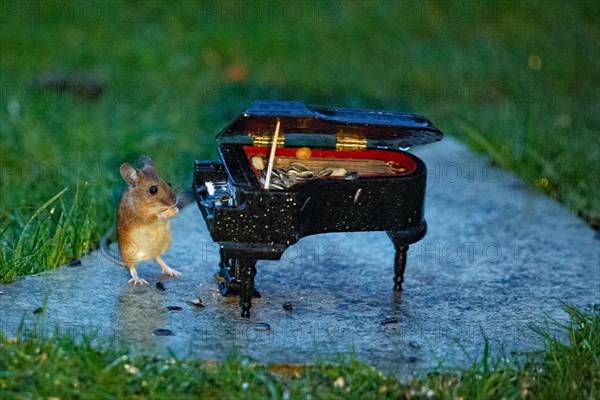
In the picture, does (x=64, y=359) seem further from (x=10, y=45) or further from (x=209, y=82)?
(x=10, y=45)

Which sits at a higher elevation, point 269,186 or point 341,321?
point 269,186

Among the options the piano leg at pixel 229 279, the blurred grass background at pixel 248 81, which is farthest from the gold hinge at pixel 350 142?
the blurred grass background at pixel 248 81

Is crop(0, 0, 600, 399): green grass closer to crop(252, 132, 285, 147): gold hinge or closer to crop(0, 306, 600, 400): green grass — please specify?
crop(0, 306, 600, 400): green grass

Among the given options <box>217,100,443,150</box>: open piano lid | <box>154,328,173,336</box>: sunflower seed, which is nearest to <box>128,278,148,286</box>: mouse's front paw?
<box>154,328,173,336</box>: sunflower seed

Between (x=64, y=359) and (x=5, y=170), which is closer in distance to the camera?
(x=64, y=359)

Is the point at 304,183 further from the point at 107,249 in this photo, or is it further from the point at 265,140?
the point at 107,249

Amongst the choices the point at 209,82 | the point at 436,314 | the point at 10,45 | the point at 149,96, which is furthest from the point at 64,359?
the point at 10,45
